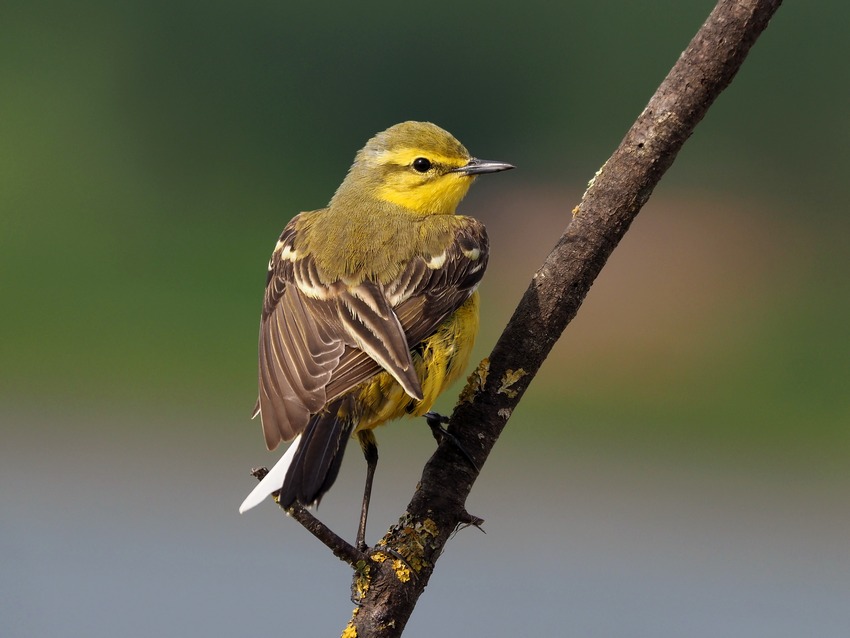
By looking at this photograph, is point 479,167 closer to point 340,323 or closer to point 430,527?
point 340,323

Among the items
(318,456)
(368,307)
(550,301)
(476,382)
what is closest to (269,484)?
(318,456)

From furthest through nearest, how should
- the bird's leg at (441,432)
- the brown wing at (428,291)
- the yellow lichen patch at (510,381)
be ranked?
1. the brown wing at (428,291)
2. the yellow lichen patch at (510,381)
3. the bird's leg at (441,432)

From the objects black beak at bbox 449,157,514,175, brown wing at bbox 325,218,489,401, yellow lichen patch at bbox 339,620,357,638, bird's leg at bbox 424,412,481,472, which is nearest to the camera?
yellow lichen patch at bbox 339,620,357,638

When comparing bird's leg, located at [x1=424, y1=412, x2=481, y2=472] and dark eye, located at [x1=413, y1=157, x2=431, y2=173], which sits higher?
dark eye, located at [x1=413, y1=157, x2=431, y2=173]

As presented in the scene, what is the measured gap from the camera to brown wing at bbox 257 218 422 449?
3.31m

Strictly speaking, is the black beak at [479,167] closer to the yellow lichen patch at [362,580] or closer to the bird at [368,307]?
the bird at [368,307]

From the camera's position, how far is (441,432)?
11.0 feet

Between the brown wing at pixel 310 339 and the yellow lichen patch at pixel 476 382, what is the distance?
205 millimetres

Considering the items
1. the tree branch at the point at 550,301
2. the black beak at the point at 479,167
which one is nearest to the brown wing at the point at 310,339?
the tree branch at the point at 550,301

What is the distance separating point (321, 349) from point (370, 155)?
1.44 metres

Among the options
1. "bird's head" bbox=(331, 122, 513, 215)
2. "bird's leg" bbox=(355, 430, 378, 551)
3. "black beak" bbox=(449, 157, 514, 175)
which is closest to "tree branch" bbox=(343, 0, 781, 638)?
"bird's leg" bbox=(355, 430, 378, 551)

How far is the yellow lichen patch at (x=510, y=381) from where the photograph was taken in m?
3.35

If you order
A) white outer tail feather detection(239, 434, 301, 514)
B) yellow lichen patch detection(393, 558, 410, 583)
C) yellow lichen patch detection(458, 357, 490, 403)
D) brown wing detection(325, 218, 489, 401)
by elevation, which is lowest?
yellow lichen patch detection(393, 558, 410, 583)

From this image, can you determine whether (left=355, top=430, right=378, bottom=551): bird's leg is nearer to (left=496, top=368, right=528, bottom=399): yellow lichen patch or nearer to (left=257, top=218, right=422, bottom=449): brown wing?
(left=257, top=218, right=422, bottom=449): brown wing
